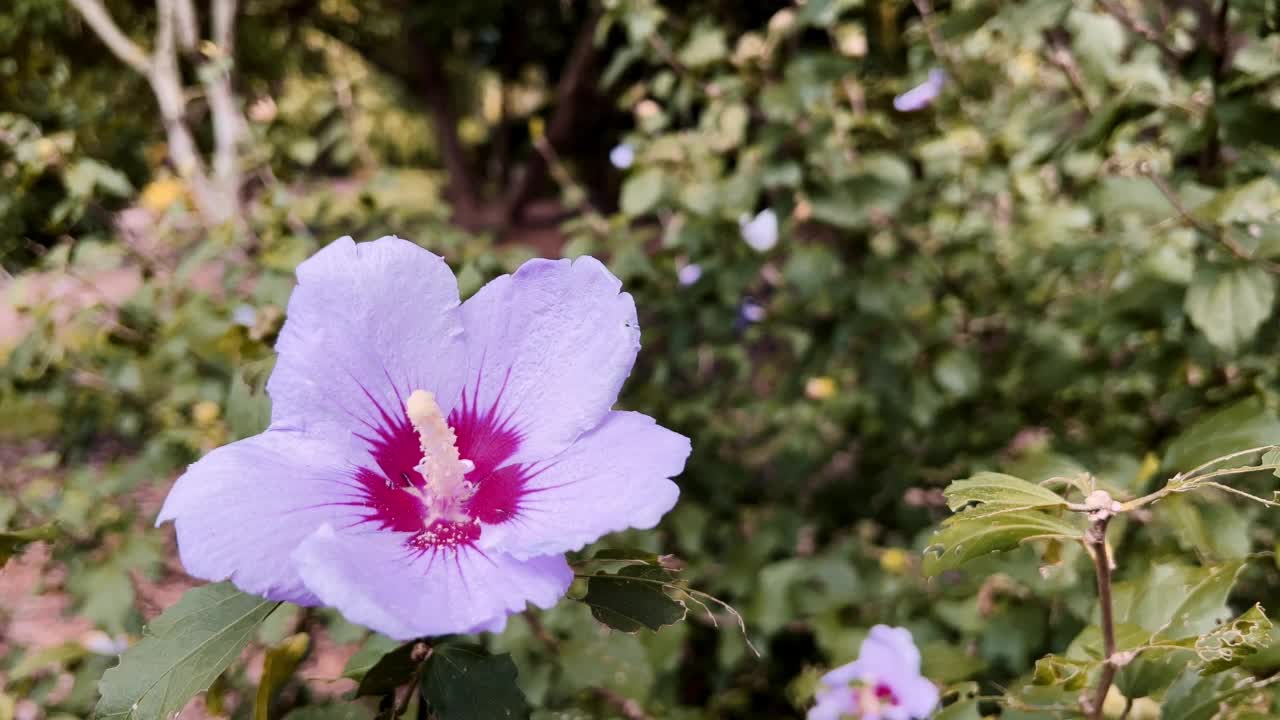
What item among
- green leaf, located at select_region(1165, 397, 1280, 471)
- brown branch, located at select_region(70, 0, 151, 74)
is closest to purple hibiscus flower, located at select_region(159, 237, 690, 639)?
green leaf, located at select_region(1165, 397, 1280, 471)

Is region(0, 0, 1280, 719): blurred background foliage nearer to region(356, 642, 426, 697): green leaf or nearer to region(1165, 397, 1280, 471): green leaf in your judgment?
region(1165, 397, 1280, 471): green leaf

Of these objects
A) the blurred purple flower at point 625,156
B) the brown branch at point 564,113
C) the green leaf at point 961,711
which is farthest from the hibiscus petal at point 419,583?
the brown branch at point 564,113

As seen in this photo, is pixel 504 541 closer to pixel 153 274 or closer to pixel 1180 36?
pixel 153 274

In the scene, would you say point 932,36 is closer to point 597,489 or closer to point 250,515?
point 597,489

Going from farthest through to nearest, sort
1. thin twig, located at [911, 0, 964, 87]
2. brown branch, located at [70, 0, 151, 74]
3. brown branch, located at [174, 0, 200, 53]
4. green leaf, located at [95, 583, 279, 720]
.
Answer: brown branch, located at [174, 0, 200, 53] → brown branch, located at [70, 0, 151, 74] → thin twig, located at [911, 0, 964, 87] → green leaf, located at [95, 583, 279, 720]

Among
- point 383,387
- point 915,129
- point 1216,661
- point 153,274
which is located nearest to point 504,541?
point 383,387

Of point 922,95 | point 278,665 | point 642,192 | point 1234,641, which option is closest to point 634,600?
point 278,665

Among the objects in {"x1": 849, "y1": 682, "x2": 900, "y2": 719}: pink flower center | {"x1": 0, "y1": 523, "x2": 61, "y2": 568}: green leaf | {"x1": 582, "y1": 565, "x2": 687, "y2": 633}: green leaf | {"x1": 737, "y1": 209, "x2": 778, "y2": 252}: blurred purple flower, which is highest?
{"x1": 0, "y1": 523, "x2": 61, "y2": 568}: green leaf
